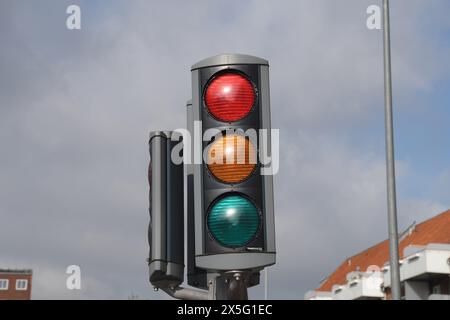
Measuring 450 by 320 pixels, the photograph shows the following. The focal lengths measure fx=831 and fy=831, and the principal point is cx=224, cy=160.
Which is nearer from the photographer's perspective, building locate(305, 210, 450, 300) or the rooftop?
building locate(305, 210, 450, 300)

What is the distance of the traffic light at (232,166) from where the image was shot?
3.54m

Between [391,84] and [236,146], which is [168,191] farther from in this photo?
[391,84]

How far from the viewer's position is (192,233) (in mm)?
3965

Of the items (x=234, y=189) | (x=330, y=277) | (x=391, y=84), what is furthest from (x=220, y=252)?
(x=330, y=277)

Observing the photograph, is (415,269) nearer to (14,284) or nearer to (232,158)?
(232,158)

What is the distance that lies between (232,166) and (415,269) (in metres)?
46.9

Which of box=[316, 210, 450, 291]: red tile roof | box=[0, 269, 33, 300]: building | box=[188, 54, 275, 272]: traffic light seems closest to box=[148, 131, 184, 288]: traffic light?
box=[188, 54, 275, 272]: traffic light

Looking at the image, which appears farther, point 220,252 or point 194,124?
point 194,124

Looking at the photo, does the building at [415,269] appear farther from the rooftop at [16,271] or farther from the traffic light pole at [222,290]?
the rooftop at [16,271]

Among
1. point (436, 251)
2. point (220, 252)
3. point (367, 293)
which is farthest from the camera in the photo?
point (367, 293)

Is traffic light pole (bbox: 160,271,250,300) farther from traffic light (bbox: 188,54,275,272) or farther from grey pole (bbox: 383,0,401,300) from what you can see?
grey pole (bbox: 383,0,401,300)

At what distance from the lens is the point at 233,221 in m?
3.61

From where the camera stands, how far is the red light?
373 centimetres
